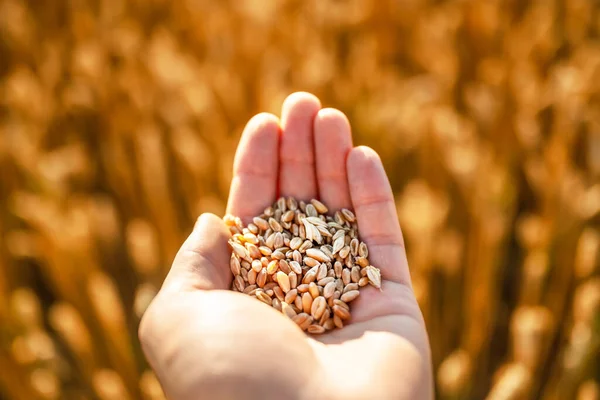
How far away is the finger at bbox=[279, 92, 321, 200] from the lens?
3.54ft

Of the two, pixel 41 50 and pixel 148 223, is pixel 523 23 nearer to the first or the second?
pixel 148 223

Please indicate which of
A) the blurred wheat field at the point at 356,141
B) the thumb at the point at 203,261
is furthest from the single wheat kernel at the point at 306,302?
the blurred wheat field at the point at 356,141

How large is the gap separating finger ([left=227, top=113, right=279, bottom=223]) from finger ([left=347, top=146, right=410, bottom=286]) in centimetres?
13

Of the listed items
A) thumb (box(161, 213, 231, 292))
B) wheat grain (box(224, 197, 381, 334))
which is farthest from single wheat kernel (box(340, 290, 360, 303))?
thumb (box(161, 213, 231, 292))

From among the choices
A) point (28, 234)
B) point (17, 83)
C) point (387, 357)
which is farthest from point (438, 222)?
point (17, 83)

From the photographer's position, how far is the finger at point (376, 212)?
0.99m

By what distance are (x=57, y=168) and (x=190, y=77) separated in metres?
0.35

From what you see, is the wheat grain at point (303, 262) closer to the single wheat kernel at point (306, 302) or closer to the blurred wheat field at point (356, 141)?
the single wheat kernel at point (306, 302)

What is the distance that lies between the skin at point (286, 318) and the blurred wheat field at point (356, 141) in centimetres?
20

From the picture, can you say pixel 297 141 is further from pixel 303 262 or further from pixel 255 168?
pixel 303 262

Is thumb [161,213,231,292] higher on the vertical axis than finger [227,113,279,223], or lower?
lower

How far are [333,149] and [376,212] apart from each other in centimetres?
13

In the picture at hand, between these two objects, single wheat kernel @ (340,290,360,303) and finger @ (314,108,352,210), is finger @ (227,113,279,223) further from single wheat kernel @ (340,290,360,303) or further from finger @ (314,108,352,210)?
single wheat kernel @ (340,290,360,303)

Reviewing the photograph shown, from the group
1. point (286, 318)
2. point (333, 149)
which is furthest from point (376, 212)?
point (286, 318)
